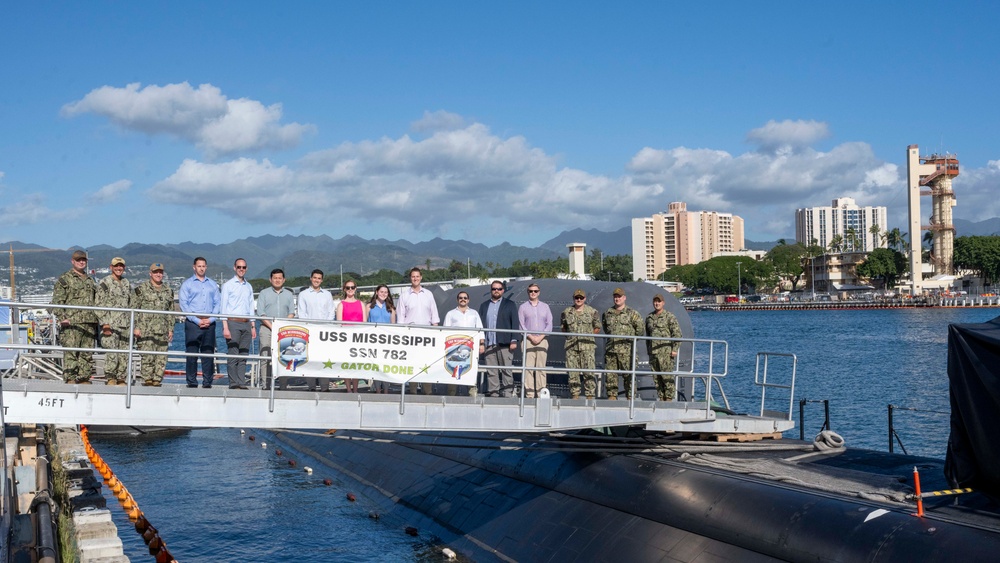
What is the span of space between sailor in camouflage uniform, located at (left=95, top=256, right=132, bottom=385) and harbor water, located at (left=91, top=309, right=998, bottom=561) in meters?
6.64

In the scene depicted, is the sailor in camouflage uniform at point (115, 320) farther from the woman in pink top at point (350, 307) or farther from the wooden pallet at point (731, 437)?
the wooden pallet at point (731, 437)

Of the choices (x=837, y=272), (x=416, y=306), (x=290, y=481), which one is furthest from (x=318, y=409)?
(x=837, y=272)

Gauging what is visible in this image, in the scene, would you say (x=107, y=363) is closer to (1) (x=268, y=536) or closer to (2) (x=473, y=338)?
(2) (x=473, y=338)

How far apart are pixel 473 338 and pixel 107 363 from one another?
5410 mm

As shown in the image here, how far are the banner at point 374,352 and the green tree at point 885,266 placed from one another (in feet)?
550

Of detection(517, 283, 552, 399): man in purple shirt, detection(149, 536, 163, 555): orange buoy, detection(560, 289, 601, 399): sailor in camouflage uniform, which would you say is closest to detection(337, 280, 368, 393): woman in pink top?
detection(517, 283, 552, 399): man in purple shirt

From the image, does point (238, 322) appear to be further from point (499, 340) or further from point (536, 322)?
point (536, 322)

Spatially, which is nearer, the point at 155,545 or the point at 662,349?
the point at 662,349

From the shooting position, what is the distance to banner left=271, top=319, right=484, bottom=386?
40.7 ft

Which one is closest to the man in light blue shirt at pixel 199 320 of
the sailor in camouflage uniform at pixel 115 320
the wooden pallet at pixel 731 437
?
the sailor in camouflage uniform at pixel 115 320

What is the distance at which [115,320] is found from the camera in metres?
13.5

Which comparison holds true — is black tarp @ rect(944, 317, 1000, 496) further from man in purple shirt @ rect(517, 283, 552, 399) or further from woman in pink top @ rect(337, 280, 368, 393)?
woman in pink top @ rect(337, 280, 368, 393)

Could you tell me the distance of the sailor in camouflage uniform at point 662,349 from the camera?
15.9 metres

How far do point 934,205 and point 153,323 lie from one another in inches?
6349
